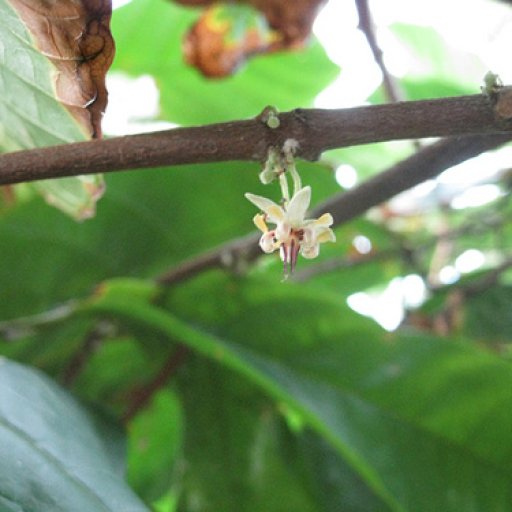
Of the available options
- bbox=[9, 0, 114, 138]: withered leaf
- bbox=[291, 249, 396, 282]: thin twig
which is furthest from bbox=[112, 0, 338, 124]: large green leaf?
bbox=[9, 0, 114, 138]: withered leaf

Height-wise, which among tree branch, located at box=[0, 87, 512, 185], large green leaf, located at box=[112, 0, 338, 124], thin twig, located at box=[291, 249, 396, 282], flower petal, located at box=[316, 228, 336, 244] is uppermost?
large green leaf, located at box=[112, 0, 338, 124]

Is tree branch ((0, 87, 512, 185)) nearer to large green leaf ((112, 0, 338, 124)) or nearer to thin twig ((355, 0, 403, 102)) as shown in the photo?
thin twig ((355, 0, 403, 102))

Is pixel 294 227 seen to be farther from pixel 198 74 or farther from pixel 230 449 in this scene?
pixel 198 74

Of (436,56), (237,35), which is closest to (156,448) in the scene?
(237,35)

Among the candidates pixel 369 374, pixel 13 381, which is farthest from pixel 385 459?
pixel 13 381

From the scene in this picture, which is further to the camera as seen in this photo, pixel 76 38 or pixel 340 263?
pixel 340 263

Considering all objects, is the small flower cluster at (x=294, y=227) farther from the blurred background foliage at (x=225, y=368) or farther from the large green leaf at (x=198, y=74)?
the large green leaf at (x=198, y=74)
